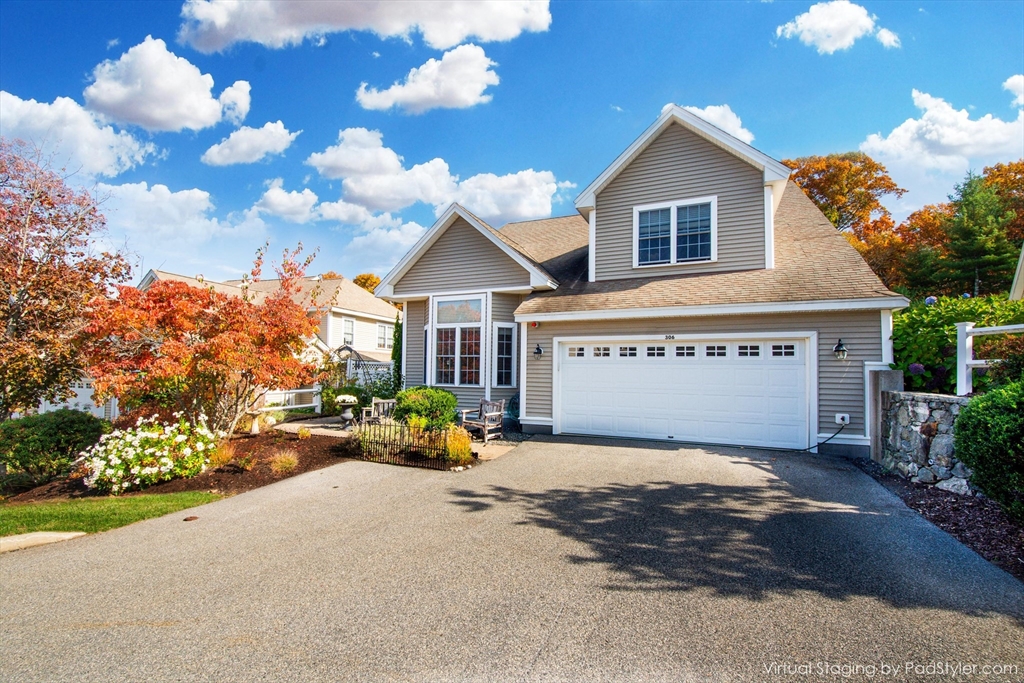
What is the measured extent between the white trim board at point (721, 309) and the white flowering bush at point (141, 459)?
7.10 m

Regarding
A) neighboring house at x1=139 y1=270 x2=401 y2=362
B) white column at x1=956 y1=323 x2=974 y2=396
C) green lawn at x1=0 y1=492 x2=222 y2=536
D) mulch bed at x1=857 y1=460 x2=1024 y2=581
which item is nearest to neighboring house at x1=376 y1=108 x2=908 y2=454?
white column at x1=956 y1=323 x2=974 y2=396

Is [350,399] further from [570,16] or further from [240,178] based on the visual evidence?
[570,16]

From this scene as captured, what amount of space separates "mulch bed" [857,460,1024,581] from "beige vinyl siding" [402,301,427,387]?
35.4ft

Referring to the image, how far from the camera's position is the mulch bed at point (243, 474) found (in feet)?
26.0

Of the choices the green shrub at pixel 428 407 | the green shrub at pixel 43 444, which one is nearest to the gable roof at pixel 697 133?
the green shrub at pixel 428 407

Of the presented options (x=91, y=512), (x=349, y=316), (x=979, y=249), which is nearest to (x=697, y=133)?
(x=91, y=512)

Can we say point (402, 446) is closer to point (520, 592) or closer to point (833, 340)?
point (520, 592)

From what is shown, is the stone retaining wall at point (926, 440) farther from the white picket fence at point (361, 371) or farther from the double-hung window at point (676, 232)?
the white picket fence at point (361, 371)

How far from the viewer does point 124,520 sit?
21.0 feet

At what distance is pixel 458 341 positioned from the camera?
13.3 meters

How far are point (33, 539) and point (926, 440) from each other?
38.8 ft

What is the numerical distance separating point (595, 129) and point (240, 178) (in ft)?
40.4

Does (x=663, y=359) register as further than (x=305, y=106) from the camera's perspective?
No

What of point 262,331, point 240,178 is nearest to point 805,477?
point 262,331
